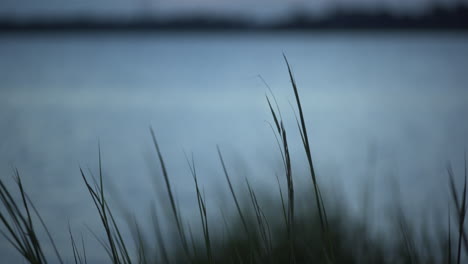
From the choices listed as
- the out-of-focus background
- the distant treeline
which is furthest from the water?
the distant treeline

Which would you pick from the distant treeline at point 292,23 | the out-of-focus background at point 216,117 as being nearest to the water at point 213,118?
the out-of-focus background at point 216,117

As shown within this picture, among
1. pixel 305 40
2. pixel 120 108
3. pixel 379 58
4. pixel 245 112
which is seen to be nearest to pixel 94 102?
pixel 120 108

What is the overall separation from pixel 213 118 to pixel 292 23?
11076 millimetres

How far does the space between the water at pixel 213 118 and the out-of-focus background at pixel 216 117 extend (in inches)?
0.5

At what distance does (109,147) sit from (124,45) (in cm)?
708

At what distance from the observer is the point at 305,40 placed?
12.8 m

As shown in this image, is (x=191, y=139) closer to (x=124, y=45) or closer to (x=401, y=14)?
(x=124, y=45)

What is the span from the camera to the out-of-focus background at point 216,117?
8.56 ft

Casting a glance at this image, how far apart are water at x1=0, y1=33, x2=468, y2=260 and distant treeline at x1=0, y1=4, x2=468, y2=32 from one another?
528cm

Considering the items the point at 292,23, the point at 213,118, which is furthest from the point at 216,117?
the point at 292,23

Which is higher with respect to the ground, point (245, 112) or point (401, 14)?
point (401, 14)

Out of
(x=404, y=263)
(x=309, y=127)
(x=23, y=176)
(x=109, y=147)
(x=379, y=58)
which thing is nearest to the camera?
(x=404, y=263)

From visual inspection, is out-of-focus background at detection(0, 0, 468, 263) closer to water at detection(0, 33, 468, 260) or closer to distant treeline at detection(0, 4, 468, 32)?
water at detection(0, 33, 468, 260)

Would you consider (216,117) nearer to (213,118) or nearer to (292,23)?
(213,118)
